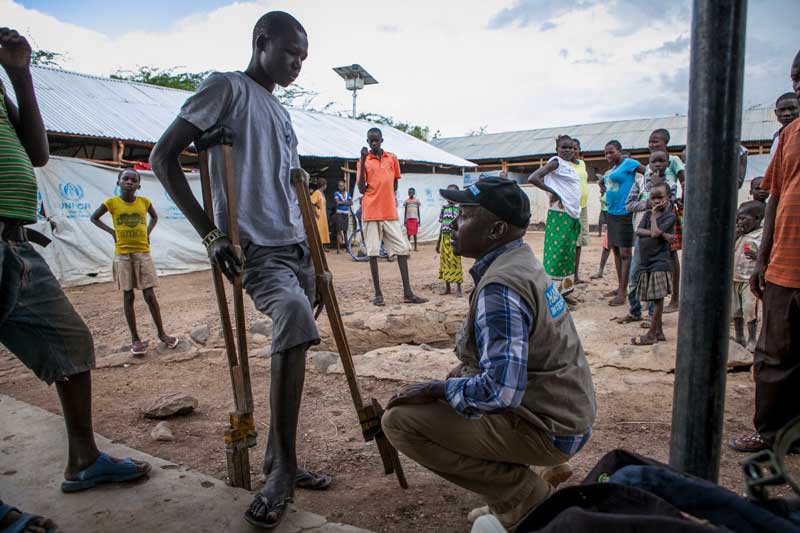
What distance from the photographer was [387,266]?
11.0 metres

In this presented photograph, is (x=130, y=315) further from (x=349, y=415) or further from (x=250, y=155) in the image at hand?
(x=250, y=155)

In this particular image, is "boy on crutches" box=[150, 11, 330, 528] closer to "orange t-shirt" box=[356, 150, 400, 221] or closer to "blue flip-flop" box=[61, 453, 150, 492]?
"blue flip-flop" box=[61, 453, 150, 492]

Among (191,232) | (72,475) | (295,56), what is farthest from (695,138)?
(191,232)

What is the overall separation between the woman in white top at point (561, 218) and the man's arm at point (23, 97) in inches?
173

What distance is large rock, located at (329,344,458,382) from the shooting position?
3984 mm

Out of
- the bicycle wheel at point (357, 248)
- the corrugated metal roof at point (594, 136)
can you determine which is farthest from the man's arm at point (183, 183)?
the corrugated metal roof at point (594, 136)

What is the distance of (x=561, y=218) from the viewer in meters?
5.58

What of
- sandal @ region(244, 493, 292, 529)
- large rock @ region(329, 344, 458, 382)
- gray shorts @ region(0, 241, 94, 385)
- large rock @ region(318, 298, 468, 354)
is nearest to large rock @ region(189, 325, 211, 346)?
large rock @ region(318, 298, 468, 354)

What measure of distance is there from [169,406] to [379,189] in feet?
12.6

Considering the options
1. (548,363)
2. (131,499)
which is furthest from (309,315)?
(131,499)

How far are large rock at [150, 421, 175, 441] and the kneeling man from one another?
1.61 meters

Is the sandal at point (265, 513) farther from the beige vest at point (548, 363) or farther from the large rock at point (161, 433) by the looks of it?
the large rock at point (161, 433)

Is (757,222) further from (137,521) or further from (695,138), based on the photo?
(137,521)

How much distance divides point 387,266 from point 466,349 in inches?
356
